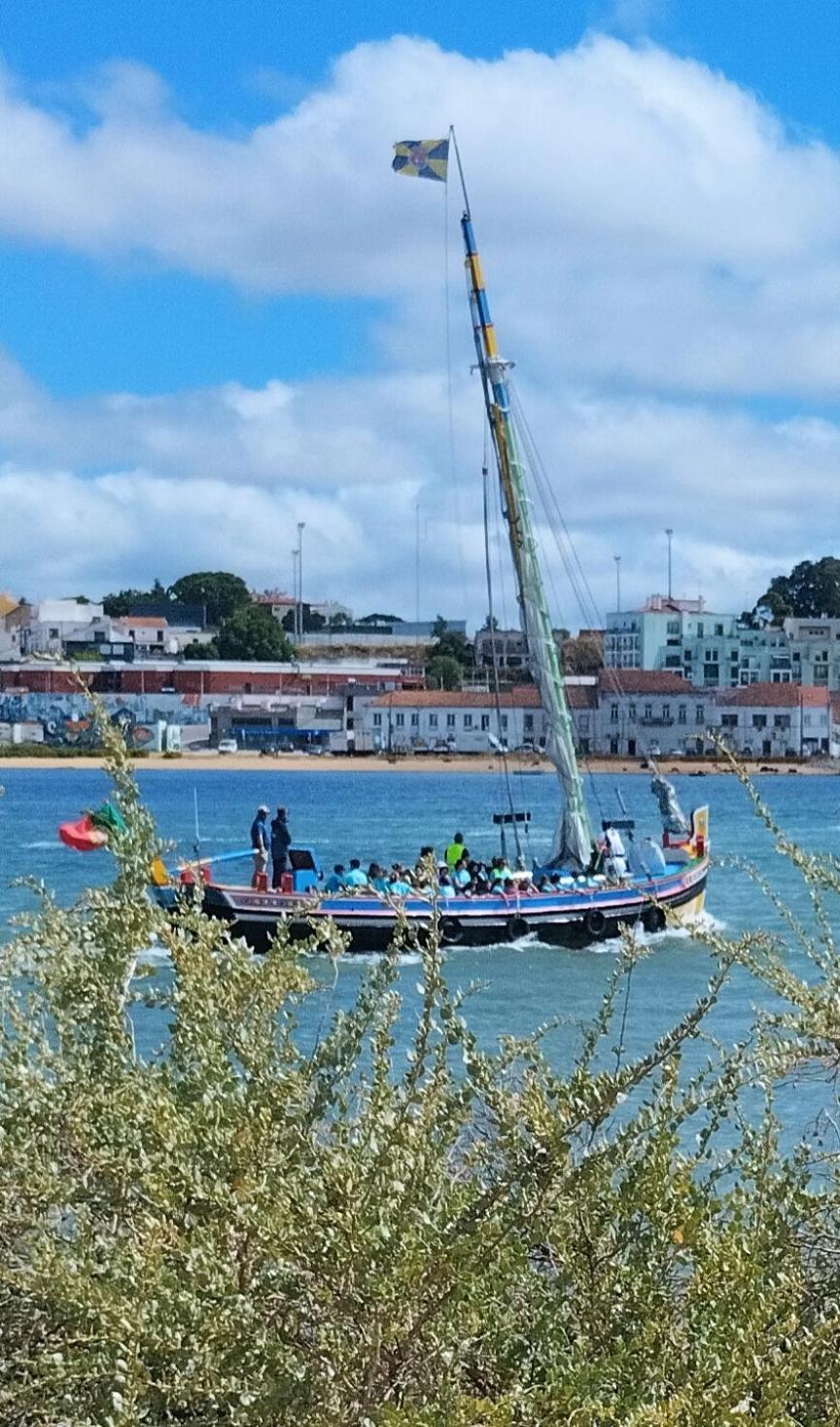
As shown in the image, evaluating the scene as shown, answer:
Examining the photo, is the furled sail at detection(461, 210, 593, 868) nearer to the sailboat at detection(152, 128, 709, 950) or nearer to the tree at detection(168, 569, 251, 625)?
the sailboat at detection(152, 128, 709, 950)

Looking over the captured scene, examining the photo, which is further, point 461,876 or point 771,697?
point 771,697

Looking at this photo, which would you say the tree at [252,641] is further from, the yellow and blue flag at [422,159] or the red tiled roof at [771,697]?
the yellow and blue flag at [422,159]

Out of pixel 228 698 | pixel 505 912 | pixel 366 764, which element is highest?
pixel 228 698

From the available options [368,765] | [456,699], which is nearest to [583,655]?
[456,699]

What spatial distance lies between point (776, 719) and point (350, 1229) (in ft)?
445

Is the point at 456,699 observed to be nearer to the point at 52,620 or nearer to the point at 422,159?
the point at 52,620

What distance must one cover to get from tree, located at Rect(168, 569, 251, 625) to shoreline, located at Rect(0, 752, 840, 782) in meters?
45.8

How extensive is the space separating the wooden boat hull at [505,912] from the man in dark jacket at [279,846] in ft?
2.81

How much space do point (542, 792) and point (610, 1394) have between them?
354 ft

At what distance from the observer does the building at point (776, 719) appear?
5369 inches

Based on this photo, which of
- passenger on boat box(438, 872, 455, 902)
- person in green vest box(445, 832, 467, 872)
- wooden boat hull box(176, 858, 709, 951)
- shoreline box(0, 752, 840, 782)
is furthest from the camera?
shoreline box(0, 752, 840, 782)

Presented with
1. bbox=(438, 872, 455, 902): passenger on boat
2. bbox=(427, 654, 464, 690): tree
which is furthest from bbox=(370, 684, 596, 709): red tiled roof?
bbox=(438, 872, 455, 902): passenger on boat

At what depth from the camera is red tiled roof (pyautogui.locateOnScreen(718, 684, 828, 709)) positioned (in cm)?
13650

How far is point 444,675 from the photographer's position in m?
151
